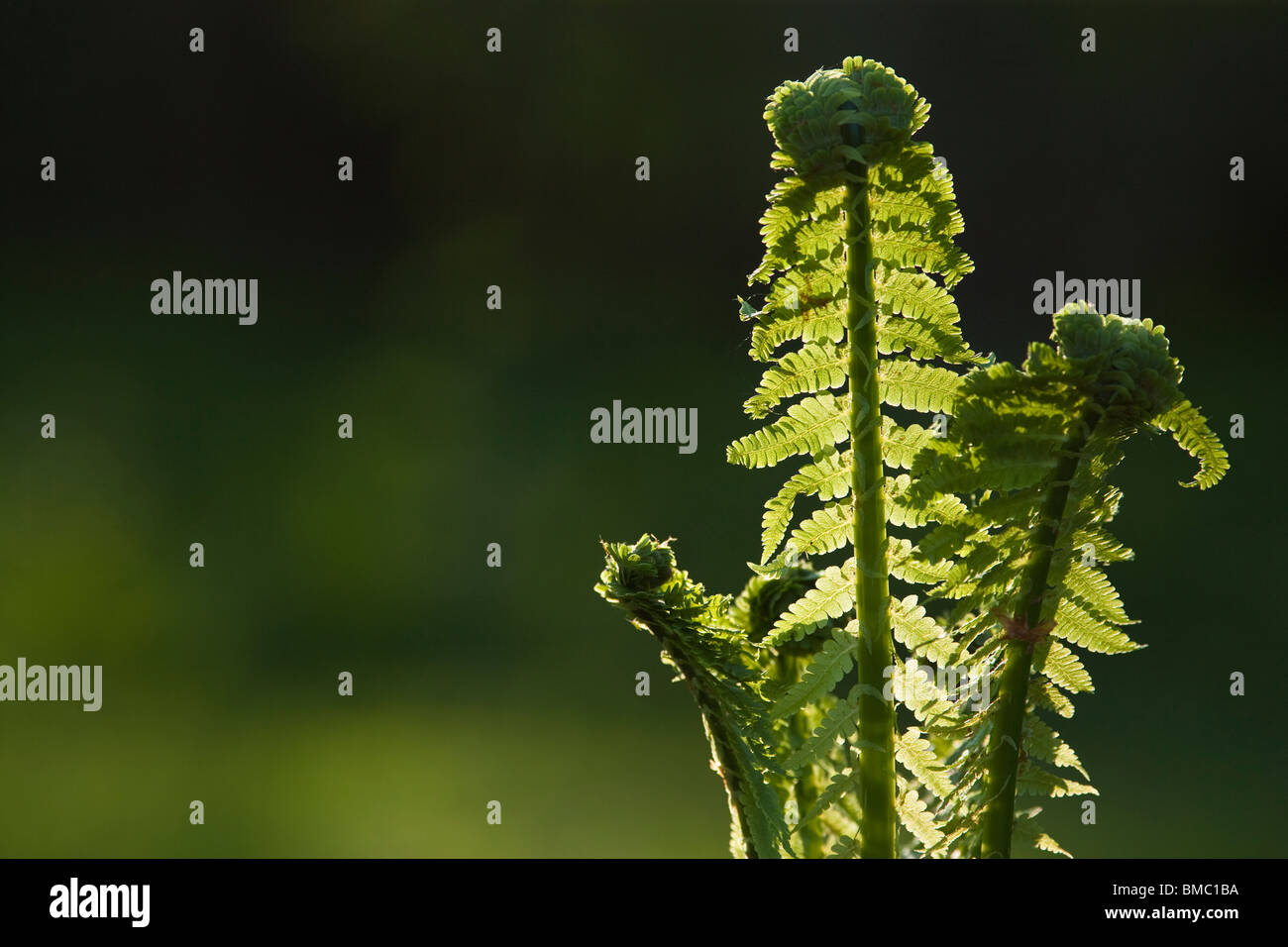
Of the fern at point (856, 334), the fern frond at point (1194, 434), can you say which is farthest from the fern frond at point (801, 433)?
the fern frond at point (1194, 434)

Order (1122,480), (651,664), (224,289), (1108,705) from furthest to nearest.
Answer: (224,289), (1122,480), (651,664), (1108,705)

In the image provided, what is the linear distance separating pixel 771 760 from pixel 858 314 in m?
0.16

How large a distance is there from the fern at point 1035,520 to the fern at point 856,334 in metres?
0.02

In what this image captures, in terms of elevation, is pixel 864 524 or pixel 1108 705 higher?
pixel 864 524

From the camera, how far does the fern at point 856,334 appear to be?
37 centimetres

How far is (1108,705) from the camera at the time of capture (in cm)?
197

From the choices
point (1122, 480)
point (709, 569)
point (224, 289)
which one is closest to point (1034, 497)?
point (709, 569)

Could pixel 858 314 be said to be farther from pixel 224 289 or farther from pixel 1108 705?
pixel 224 289

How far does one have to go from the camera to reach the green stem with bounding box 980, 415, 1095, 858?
0.38 m

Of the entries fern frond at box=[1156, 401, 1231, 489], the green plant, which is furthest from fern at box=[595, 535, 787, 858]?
fern frond at box=[1156, 401, 1231, 489]

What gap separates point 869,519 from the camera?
39 centimetres

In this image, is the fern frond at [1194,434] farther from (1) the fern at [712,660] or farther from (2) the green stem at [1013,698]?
(1) the fern at [712,660]

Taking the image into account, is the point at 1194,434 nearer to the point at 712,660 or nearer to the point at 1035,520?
the point at 1035,520
